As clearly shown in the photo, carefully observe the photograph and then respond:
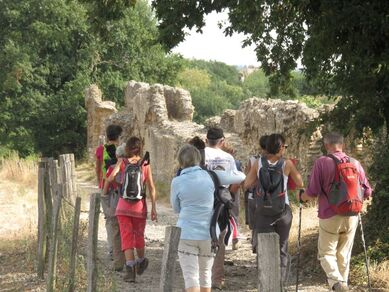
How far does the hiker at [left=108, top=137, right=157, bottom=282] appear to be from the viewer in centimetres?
791

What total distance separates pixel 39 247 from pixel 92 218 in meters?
3.07

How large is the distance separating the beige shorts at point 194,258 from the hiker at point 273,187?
121 centimetres

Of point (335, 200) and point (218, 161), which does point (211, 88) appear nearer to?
point (218, 161)

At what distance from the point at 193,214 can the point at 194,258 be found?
377 mm

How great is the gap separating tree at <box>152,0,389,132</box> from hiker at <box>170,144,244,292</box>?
8.19 feet

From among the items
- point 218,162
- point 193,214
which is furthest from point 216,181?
point 218,162

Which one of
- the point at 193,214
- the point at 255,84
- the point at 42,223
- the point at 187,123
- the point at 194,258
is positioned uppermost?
the point at 255,84

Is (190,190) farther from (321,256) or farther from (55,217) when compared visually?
(55,217)

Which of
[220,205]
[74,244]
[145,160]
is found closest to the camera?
[220,205]

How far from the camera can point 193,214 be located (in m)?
5.83

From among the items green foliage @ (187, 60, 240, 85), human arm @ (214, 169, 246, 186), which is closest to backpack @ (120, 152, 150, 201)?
human arm @ (214, 169, 246, 186)

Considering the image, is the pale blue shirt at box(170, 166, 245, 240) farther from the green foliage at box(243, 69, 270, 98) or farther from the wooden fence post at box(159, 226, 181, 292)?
the green foliage at box(243, 69, 270, 98)

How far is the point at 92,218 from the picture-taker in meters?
6.48

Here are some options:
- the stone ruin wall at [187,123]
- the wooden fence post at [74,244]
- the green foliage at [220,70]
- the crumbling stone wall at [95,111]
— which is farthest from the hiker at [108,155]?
the green foliage at [220,70]
